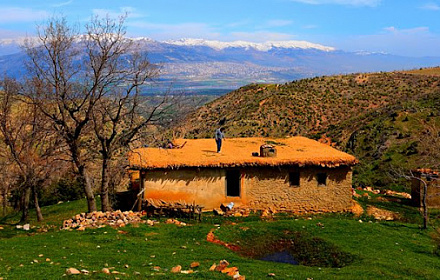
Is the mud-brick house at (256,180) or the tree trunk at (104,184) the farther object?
the mud-brick house at (256,180)

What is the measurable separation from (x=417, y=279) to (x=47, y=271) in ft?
38.8

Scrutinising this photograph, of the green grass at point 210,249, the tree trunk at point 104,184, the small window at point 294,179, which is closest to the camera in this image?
the green grass at point 210,249

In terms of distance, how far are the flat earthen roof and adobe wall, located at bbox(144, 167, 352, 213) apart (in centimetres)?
52

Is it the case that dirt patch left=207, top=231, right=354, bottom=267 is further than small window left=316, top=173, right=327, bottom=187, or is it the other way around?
small window left=316, top=173, right=327, bottom=187

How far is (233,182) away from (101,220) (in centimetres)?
806

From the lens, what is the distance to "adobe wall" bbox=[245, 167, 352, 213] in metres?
25.4

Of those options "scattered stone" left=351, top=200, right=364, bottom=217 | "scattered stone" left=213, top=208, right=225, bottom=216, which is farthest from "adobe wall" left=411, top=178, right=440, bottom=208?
"scattered stone" left=213, top=208, right=225, bottom=216

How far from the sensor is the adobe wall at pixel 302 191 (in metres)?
25.4

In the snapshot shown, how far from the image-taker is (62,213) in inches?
1143

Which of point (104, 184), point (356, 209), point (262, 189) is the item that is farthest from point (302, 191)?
point (104, 184)

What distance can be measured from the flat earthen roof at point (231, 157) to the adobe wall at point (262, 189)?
0.52 m

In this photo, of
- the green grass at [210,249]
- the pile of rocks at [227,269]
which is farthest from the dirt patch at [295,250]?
the pile of rocks at [227,269]

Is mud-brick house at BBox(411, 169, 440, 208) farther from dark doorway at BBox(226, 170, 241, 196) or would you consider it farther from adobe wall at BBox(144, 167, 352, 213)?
dark doorway at BBox(226, 170, 241, 196)

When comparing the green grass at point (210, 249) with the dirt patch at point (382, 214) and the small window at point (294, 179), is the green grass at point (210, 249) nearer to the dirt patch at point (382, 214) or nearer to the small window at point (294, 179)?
the dirt patch at point (382, 214)
